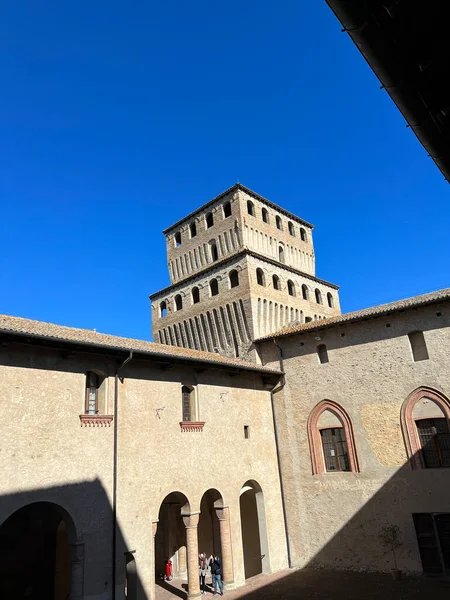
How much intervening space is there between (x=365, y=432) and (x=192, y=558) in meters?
7.92

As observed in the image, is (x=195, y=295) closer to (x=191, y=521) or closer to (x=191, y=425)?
(x=191, y=425)

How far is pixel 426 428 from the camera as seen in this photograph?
1628cm

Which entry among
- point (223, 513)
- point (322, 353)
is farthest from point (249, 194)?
point (223, 513)

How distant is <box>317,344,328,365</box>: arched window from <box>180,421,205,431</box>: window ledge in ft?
20.5

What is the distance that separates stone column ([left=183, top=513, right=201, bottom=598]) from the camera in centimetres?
1406

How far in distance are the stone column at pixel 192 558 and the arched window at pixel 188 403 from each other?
3196 millimetres

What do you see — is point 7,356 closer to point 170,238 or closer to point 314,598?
→ point 314,598

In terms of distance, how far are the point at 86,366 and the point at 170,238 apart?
1864 cm

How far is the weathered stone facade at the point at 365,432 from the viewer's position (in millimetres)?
15992

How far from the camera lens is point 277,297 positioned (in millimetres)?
25016

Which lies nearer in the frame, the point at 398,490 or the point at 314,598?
the point at 314,598

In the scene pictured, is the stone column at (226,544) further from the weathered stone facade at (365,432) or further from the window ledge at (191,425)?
the weathered stone facade at (365,432)

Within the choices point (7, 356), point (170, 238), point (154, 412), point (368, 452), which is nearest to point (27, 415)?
point (7, 356)

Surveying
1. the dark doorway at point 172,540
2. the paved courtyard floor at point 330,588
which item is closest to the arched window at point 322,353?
the paved courtyard floor at point 330,588
